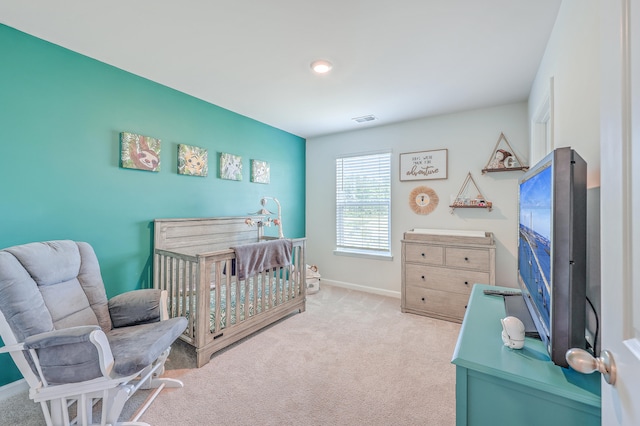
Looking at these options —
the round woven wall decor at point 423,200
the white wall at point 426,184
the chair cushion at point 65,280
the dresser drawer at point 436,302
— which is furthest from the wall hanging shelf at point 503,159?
the chair cushion at point 65,280

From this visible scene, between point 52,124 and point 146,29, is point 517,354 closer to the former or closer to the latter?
point 146,29

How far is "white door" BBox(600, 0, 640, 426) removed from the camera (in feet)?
1.66

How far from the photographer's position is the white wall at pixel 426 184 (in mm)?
3066

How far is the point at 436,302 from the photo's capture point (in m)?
3.03

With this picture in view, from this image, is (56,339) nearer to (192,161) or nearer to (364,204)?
(192,161)

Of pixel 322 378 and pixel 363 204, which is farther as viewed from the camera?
pixel 363 204

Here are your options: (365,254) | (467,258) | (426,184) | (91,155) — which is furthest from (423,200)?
(91,155)

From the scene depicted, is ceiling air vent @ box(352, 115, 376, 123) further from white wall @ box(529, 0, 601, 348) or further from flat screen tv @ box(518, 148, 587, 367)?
flat screen tv @ box(518, 148, 587, 367)

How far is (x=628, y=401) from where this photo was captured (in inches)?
20.3

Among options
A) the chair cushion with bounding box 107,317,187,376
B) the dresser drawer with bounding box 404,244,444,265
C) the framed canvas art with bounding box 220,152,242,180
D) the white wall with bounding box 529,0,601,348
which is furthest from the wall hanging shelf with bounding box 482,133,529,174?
the chair cushion with bounding box 107,317,187,376

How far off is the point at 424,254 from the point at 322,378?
181 centimetres

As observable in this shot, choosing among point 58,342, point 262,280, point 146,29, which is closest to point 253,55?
point 146,29

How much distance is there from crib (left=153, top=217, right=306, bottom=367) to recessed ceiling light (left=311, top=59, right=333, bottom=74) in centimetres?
170

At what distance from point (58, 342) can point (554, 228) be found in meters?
2.17
